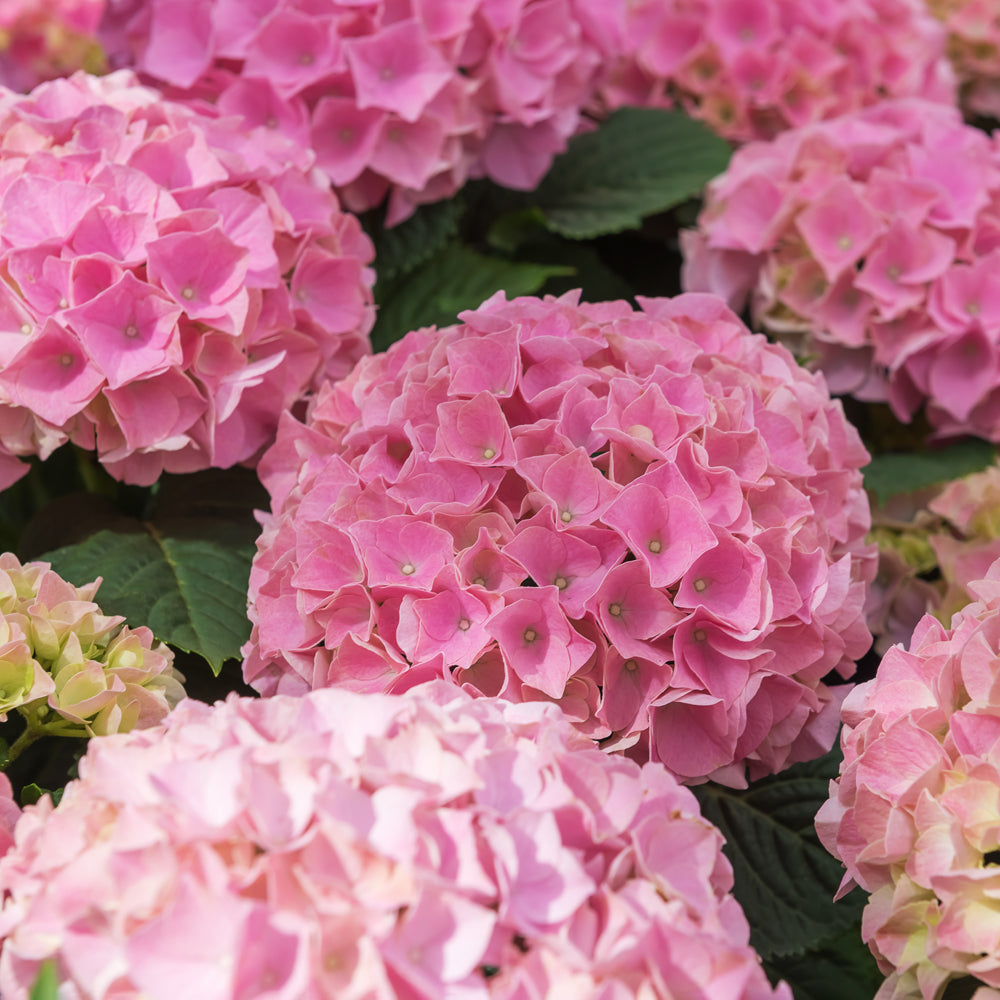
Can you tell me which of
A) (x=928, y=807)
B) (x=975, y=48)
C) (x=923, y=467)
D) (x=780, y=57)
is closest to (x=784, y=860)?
(x=928, y=807)

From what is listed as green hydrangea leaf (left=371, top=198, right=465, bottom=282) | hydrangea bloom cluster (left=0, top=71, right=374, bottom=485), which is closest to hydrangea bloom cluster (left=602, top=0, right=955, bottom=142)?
green hydrangea leaf (left=371, top=198, right=465, bottom=282)

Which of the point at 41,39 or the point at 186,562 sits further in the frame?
the point at 41,39

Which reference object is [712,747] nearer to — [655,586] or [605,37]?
[655,586]

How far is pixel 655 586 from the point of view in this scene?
67cm

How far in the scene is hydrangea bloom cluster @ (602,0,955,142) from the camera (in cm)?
130

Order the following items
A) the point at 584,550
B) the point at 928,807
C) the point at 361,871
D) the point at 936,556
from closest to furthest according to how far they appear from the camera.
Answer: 1. the point at 361,871
2. the point at 928,807
3. the point at 584,550
4. the point at 936,556

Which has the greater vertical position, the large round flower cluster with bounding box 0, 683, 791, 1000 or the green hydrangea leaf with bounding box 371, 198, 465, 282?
the large round flower cluster with bounding box 0, 683, 791, 1000

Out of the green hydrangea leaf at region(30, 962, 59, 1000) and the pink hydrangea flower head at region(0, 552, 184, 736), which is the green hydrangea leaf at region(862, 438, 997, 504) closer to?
the pink hydrangea flower head at region(0, 552, 184, 736)

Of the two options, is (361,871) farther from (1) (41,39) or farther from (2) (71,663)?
(1) (41,39)

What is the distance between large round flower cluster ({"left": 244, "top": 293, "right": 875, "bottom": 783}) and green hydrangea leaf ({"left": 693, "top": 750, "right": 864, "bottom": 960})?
0.39 feet

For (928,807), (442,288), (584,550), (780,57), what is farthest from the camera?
(780,57)

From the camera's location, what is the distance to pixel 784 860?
86 cm

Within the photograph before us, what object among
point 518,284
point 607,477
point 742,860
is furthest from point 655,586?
point 518,284

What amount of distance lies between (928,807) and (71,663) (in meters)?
0.46
